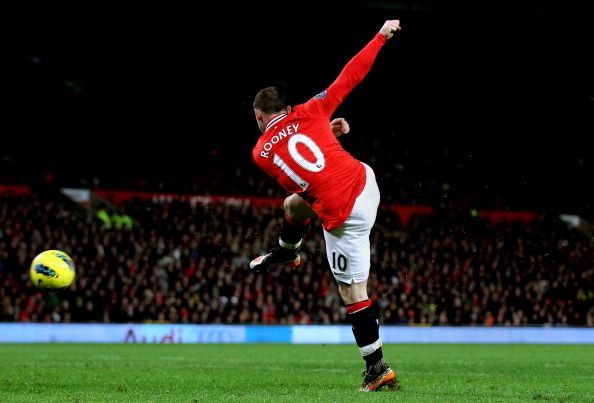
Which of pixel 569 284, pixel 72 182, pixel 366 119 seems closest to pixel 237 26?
pixel 366 119

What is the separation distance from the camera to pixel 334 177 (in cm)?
737

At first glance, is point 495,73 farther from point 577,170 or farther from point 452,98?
point 577,170

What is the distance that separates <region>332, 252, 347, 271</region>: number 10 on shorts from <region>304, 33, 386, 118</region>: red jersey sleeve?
1164mm

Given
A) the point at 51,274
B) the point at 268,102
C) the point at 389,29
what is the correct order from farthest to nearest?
1. the point at 51,274
2. the point at 389,29
3. the point at 268,102

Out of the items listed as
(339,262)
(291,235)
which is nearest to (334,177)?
(339,262)

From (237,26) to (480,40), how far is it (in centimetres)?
870

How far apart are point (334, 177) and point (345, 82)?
78cm

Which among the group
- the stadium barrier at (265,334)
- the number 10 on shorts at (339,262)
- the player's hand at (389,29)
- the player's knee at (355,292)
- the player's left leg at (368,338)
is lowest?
the stadium barrier at (265,334)

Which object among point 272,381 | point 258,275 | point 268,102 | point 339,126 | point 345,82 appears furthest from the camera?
point 258,275

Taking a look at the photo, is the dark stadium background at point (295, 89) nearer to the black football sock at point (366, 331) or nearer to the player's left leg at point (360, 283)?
the player's left leg at point (360, 283)

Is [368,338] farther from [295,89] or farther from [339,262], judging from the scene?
[295,89]

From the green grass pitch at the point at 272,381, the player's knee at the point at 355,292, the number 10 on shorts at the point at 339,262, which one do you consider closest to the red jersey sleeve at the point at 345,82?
the number 10 on shorts at the point at 339,262

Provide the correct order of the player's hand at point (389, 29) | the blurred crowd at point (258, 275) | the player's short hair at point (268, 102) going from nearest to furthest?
the player's short hair at point (268, 102) < the player's hand at point (389, 29) < the blurred crowd at point (258, 275)

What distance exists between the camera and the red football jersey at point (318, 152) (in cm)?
732
